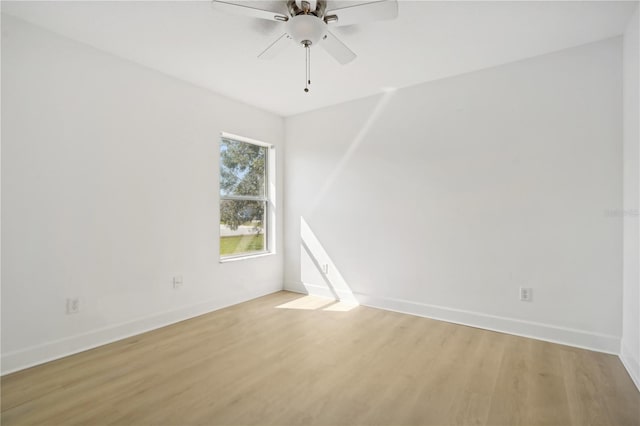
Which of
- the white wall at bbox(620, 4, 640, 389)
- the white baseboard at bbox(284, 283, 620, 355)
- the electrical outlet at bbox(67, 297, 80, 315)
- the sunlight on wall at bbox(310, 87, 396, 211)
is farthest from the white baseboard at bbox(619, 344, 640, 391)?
the electrical outlet at bbox(67, 297, 80, 315)

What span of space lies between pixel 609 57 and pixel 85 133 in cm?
440

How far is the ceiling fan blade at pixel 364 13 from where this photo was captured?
1.87m

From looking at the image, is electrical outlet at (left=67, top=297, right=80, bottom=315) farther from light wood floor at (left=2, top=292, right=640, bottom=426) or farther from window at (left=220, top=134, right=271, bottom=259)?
window at (left=220, top=134, right=271, bottom=259)

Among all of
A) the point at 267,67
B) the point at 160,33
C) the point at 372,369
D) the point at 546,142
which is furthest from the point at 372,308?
the point at 160,33

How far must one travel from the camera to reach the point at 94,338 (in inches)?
105

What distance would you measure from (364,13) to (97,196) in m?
2.58

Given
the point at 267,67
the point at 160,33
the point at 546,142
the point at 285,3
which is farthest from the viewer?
the point at 267,67

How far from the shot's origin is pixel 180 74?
126 inches

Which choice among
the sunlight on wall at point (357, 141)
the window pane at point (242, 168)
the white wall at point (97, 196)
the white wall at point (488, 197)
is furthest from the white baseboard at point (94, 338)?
the sunlight on wall at point (357, 141)

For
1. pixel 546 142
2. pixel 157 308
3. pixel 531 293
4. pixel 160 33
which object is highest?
pixel 160 33

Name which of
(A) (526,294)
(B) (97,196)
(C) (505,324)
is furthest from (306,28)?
(C) (505,324)

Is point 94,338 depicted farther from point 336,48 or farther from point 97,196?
point 336,48

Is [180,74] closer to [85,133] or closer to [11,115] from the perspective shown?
[85,133]

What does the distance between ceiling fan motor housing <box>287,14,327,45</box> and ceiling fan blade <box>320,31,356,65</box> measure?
0.10 meters
